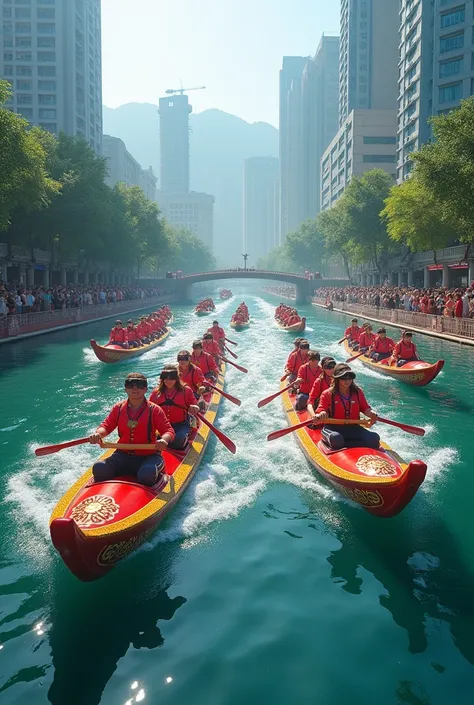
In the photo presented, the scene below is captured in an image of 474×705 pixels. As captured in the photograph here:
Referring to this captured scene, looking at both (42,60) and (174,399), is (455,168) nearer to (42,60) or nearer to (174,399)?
(174,399)

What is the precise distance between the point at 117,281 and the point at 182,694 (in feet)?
281

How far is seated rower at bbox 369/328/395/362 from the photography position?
70.0 ft

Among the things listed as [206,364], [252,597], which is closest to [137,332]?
[206,364]

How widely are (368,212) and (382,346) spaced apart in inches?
1721

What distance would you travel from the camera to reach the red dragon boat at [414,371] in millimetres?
17634

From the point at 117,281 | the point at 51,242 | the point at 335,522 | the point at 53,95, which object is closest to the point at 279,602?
the point at 335,522

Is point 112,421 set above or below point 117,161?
below

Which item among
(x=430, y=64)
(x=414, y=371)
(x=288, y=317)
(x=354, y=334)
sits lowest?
(x=414, y=371)

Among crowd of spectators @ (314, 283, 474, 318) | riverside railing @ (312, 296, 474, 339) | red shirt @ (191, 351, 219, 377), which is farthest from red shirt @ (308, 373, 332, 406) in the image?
crowd of spectators @ (314, 283, 474, 318)

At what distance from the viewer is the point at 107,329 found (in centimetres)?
3922

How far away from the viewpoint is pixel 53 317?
34875 mm

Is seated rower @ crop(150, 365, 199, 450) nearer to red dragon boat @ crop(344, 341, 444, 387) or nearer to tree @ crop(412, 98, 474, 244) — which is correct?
red dragon boat @ crop(344, 341, 444, 387)

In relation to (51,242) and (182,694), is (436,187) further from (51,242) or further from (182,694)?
(51,242)

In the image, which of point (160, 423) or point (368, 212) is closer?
point (160, 423)
